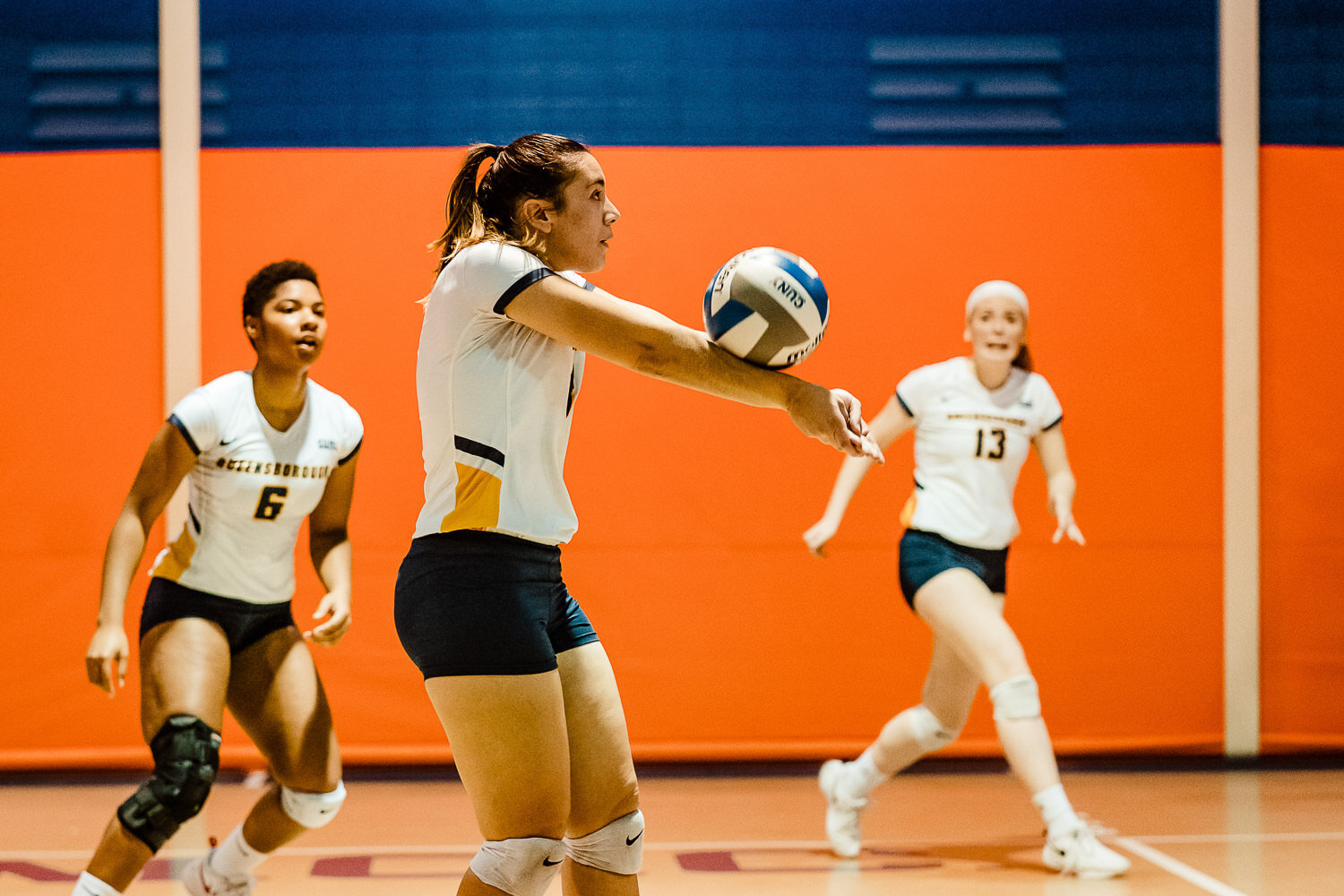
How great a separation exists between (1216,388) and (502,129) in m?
3.60

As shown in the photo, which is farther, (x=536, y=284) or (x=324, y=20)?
(x=324, y=20)

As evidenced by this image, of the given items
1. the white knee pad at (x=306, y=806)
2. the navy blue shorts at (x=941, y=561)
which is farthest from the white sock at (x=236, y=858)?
the navy blue shorts at (x=941, y=561)

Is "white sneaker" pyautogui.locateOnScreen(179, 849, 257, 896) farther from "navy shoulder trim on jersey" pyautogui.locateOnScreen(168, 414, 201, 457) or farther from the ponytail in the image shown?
the ponytail

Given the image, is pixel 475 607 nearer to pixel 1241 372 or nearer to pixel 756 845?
pixel 756 845

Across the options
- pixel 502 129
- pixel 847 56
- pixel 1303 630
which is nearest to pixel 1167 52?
pixel 847 56

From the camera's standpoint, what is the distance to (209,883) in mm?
3277

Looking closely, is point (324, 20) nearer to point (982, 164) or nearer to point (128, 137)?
point (128, 137)

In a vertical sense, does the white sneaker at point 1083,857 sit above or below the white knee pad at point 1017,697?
below

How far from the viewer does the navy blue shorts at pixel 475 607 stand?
6.60ft

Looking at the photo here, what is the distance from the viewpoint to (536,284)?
6.41 feet

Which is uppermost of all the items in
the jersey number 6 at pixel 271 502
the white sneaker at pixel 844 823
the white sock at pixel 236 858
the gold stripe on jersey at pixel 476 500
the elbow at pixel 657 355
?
the elbow at pixel 657 355

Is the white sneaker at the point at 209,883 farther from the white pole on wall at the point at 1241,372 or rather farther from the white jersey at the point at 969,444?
the white pole on wall at the point at 1241,372

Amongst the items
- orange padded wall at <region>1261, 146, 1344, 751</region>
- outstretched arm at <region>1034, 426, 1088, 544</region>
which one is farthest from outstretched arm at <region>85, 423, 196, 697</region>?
orange padded wall at <region>1261, 146, 1344, 751</region>

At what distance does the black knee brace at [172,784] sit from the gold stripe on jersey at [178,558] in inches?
16.9
